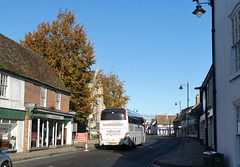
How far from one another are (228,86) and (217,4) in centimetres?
429

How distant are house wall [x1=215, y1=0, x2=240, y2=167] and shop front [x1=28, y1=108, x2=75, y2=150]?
15841 millimetres

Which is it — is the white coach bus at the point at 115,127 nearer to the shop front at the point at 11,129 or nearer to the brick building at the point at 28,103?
the brick building at the point at 28,103

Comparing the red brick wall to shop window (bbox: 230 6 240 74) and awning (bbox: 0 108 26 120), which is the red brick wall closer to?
awning (bbox: 0 108 26 120)

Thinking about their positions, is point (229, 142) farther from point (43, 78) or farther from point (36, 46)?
point (36, 46)

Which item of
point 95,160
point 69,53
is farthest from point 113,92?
point 95,160

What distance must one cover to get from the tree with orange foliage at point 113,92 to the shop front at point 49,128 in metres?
32.8

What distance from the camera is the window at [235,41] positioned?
11.1 meters

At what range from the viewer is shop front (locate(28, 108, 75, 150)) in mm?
25484

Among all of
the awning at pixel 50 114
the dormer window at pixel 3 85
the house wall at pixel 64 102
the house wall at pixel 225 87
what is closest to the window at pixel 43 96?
the awning at pixel 50 114

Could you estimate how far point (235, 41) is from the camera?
37.5 ft

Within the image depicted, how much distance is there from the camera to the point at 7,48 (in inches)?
1014

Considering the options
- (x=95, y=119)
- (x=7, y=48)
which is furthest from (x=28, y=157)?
(x=95, y=119)

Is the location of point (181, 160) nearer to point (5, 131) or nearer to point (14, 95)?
point (5, 131)

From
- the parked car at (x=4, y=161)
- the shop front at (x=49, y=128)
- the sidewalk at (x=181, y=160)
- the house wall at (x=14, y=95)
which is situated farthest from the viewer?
the shop front at (x=49, y=128)
